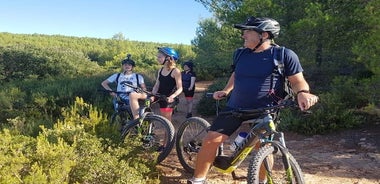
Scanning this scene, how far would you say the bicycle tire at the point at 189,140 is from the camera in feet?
15.3

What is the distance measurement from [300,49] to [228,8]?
3100 millimetres

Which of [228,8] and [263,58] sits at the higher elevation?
[228,8]

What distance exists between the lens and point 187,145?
15.9ft

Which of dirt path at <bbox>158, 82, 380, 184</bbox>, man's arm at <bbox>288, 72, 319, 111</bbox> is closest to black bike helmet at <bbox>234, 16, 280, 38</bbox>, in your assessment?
man's arm at <bbox>288, 72, 319, 111</bbox>

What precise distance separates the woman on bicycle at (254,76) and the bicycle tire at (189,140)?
3.21 feet

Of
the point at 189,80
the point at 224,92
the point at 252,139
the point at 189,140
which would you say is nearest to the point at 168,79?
the point at 189,140

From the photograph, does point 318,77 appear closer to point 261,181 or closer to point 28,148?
point 261,181

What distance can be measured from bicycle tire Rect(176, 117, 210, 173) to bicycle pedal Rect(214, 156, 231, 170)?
2.16ft

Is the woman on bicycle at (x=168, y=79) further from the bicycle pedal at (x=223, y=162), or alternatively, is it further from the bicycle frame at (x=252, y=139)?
the bicycle frame at (x=252, y=139)

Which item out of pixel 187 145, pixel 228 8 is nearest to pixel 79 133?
pixel 187 145

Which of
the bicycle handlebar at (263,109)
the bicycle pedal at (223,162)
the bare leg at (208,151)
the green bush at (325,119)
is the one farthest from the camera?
the green bush at (325,119)

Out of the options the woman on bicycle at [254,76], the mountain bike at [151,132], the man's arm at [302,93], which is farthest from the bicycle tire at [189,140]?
the man's arm at [302,93]

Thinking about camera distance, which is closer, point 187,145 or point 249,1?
point 187,145

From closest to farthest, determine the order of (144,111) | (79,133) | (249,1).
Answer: (79,133), (144,111), (249,1)
